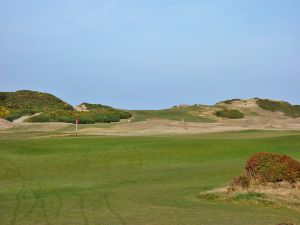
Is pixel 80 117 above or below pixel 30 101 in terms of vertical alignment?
below

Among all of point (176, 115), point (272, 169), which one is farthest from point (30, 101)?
point (272, 169)

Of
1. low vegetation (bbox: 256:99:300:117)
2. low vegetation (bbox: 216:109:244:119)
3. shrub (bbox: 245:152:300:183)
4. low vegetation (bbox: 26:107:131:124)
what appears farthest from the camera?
low vegetation (bbox: 256:99:300:117)

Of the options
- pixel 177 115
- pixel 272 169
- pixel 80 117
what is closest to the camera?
pixel 272 169

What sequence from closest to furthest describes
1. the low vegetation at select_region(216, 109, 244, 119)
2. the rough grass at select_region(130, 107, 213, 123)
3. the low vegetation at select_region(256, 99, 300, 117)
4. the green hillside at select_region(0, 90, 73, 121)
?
the rough grass at select_region(130, 107, 213, 123) < the low vegetation at select_region(216, 109, 244, 119) < the green hillside at select_region(0, 90, 73, 121) < the low vegetation at select_region(256, 99, 300, 117)

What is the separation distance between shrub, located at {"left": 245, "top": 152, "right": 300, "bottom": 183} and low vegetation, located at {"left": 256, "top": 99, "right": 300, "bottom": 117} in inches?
3968

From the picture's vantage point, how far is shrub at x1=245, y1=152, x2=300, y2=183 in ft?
89.7

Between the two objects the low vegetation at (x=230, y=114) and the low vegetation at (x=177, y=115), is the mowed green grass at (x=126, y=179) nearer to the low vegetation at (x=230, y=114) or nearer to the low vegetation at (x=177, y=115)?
the low vegetation at (x=177, y=115)

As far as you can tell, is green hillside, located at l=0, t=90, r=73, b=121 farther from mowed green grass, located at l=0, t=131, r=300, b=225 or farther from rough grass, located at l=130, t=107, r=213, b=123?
mowed green grass, located at l=0, t=131, r=300, b=225

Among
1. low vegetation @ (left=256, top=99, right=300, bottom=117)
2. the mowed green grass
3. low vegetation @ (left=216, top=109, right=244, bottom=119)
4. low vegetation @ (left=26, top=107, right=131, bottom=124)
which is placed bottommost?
the mowed green grass

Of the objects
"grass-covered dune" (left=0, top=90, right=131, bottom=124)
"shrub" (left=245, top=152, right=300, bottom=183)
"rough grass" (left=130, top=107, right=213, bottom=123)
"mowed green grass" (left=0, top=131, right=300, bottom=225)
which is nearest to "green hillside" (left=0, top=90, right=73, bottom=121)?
"grass-covered dune" (left=0, top=90, right=131, bottom=124)

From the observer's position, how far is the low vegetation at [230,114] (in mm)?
111750

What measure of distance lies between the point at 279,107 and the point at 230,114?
23.6m

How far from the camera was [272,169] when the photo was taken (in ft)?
89.9

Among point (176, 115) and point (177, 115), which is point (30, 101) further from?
point (177, 115)
